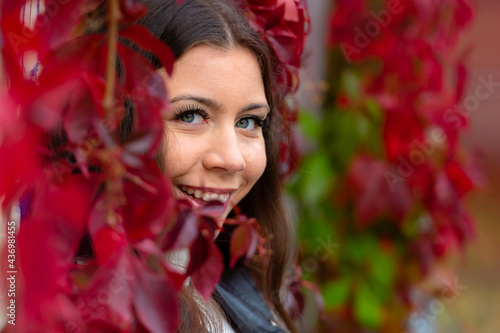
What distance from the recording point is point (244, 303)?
1.38m

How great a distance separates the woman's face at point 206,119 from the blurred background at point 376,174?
2.77ft

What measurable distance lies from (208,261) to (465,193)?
1.39 m

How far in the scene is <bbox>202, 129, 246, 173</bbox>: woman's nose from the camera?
1.05 metres

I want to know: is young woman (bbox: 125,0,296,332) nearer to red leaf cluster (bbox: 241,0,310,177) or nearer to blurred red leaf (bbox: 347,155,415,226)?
red leaf cluster (bbox: 241,0,310,177)

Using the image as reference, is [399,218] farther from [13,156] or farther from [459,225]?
[13,156]

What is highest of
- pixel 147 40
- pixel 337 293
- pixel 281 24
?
pixel 147 40

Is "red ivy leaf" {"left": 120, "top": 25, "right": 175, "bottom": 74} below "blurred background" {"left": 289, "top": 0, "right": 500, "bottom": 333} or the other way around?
the other way around

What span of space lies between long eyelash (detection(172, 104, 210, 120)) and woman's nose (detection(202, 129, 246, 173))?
44 millimetres

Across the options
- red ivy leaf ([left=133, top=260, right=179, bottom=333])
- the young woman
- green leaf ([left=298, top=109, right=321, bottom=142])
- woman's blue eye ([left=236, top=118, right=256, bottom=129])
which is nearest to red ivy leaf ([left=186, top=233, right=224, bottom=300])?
red ivy leaf ([left=133, top=260, right=179, bottom=333])

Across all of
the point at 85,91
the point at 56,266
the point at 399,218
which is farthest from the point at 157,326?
the point at 399,218

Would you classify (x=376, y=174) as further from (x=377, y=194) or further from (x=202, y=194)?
(x=202, y=194)

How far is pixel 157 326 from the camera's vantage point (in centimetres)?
58

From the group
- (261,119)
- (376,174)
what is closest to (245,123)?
(261,119)

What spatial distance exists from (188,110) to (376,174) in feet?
3.18
